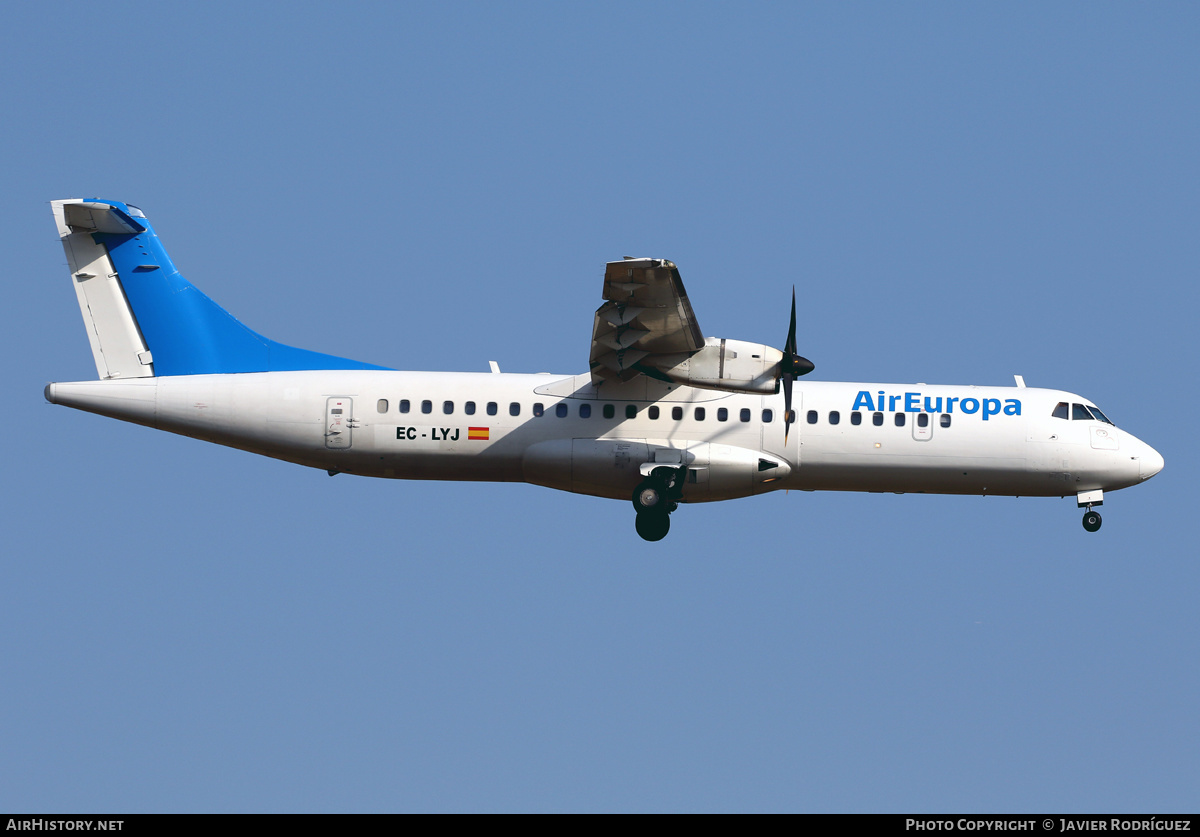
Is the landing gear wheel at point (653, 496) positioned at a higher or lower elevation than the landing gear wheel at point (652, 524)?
higher

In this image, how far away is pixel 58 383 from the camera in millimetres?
25062

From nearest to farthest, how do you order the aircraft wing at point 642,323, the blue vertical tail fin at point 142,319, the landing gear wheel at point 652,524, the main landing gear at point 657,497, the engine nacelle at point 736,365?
the aircraft wing at point 642,323
the engine nacelle at point 736,365
the main landing gear at point 657,497
the landing gear wheel at point 652,524
the blue vertical tail fin at point 142,319

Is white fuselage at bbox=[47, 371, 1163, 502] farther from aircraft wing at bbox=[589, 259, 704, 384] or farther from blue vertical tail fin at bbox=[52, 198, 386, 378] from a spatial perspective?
aircraft wing at bbox=[589, 259, 704, 384]

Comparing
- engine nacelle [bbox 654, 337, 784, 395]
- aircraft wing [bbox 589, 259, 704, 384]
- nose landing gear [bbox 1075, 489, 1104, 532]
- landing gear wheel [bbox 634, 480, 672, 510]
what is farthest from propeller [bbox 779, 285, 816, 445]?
nose landing gear [bbox 1075, 489, 1104, 532]

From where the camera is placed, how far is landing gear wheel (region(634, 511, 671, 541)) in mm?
24938

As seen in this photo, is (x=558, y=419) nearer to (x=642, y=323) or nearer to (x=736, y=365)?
(x=642, y=323)

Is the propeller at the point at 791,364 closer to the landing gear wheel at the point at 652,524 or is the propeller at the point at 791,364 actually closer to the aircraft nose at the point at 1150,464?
the landing gear wheel at the point at 652,524

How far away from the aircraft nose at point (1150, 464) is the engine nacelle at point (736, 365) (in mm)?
8214

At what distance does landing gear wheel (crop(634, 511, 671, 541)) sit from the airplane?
0.03 m

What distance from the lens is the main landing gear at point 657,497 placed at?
24734mm

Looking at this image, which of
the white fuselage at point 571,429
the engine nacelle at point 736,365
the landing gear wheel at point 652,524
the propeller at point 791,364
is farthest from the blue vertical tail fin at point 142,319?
the propeller at point 791,364

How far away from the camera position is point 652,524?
2498 centimetres

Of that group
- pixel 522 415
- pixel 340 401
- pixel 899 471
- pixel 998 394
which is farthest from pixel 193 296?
pixel 998 394

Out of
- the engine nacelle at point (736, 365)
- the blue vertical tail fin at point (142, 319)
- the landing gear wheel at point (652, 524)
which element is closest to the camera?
the engine nacelle at point (736, 365)
